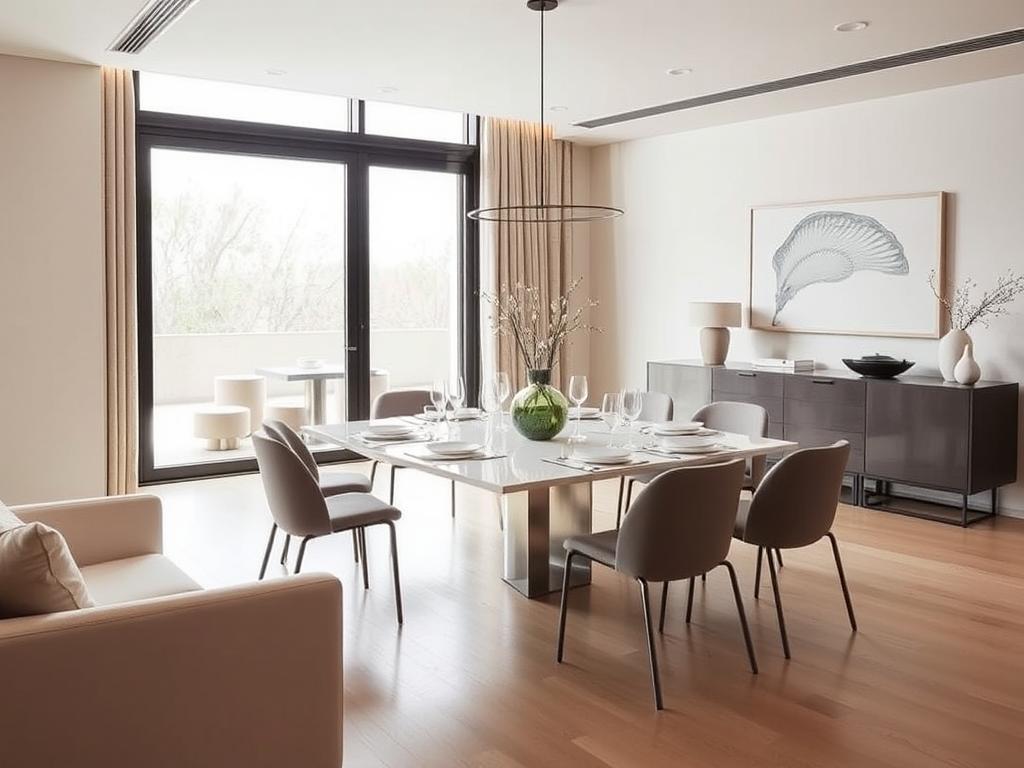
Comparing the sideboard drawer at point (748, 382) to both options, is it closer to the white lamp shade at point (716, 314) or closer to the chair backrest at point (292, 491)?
the white lamp shade at point (716, 314)

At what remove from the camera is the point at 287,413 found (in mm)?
6980

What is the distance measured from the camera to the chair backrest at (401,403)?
5.23m

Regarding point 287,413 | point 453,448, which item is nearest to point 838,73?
point 453,448

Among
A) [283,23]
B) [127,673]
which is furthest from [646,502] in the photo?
[283,23]

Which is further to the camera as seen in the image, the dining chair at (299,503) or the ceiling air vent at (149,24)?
the ceiling air vent at (149,24)

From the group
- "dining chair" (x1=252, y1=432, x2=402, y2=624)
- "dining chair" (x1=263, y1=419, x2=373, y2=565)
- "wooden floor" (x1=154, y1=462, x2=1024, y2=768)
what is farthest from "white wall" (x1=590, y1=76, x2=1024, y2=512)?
"dining chair" (x1=252, y1=432, x2=402, y2=624)

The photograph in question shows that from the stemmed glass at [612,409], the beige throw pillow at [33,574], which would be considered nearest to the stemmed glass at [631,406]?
the stemmed glass at [612,409]

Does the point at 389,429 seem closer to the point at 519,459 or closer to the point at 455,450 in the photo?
the point at 455,450

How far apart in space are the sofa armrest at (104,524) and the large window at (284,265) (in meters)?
3.32

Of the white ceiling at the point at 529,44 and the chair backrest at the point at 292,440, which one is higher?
the white ceiling at the point at 529,44

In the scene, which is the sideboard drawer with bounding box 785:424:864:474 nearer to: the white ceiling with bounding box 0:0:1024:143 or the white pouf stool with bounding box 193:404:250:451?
the white ceiling with bounding box 0:0:1024:143

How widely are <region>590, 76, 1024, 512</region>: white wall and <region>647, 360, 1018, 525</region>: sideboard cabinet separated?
321mm

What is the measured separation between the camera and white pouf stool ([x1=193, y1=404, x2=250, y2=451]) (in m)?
6.60

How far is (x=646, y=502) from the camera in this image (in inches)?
118
